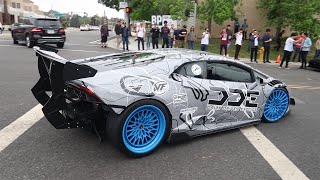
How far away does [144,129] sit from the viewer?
13.7ft

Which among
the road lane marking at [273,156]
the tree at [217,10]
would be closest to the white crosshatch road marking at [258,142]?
the road lane marking at [273,156]

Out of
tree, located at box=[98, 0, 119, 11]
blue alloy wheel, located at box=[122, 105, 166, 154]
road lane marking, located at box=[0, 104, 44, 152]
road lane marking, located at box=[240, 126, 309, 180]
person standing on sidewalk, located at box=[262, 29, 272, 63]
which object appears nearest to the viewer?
road lane marking, located at box=[240, 126, 309, 180]

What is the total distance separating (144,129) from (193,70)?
116 centimetres

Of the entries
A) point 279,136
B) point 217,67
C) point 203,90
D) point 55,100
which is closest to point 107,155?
point 55,100

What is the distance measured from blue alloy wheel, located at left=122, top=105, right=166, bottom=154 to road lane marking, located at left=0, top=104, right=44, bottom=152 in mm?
1674

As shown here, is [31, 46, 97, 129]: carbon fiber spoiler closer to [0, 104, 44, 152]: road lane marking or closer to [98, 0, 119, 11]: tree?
[0, 104, 44, 152]: road lane marking

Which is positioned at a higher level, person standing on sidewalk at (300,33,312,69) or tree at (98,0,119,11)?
tree at (98,0,119,11)

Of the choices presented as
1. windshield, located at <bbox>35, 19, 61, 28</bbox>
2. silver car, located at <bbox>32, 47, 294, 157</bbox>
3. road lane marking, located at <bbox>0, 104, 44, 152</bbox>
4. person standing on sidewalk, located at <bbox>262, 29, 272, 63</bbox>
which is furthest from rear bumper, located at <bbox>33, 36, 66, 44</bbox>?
silver car, located at <bbox>32, 47, 294, 157</bbox>

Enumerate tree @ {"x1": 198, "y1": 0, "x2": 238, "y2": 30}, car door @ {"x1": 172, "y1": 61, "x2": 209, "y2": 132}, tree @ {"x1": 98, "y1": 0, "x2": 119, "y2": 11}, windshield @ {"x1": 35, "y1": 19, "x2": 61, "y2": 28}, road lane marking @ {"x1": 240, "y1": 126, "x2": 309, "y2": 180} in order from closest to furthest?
1. road lane marking @ {"x1": 240, "y1": 126, "x2": 309, "y2": 180}
2. car door @ {"x1": 172, "y1": 61, "x2": 209, "y2": 132}
3. windshield @ {"x1": 35, "y1": 19, "x2": 61, "y2": 28}
4. tree @ {"x1": 198, "y1": 0, "x2": 238, "y2": 30}
5. tree @ {"x1": 98, "y1": 0, "x2": 119, "y2": 11}

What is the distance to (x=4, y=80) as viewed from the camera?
28.5 feet

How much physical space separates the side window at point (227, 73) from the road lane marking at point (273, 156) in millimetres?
862

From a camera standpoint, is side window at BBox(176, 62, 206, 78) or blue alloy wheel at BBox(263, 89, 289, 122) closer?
side window at BBox(176, 62, 206, 78)

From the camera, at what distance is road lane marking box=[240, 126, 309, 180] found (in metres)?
3.79

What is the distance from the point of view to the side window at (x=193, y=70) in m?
4.58
